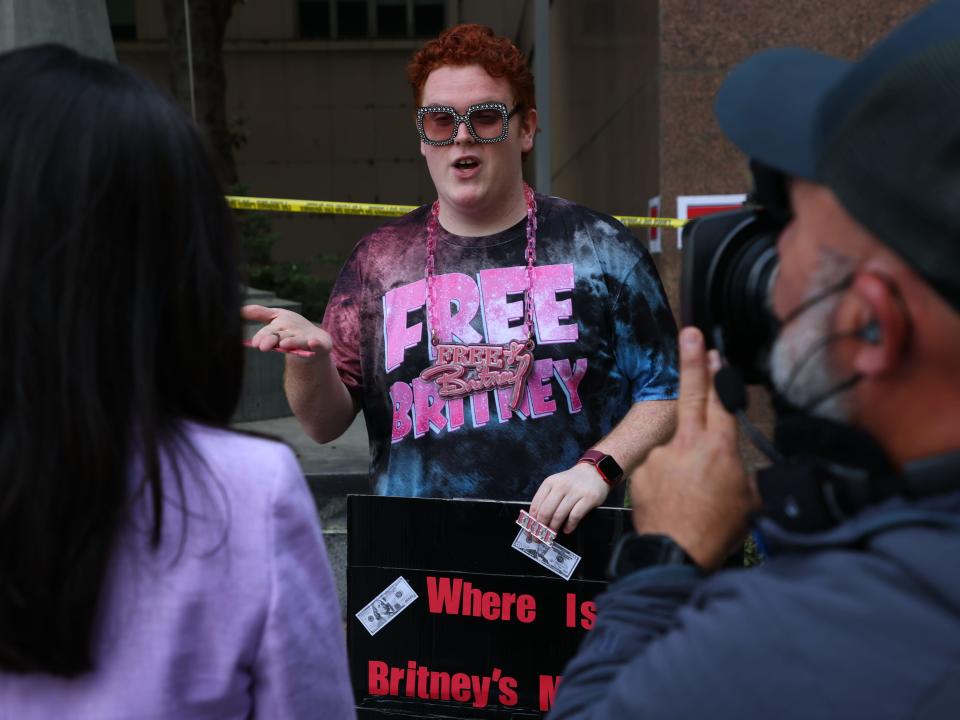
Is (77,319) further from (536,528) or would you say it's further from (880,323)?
(536,528)

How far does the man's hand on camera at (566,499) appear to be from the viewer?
2.27 meters

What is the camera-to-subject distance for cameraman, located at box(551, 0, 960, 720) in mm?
930

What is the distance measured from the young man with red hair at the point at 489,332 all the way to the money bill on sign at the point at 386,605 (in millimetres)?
241

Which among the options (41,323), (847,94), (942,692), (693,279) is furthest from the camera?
(693,279)

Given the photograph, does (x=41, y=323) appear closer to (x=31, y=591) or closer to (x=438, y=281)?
(x=31, y=591)

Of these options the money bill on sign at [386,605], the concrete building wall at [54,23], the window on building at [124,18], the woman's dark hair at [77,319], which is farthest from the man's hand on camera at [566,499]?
the window on building at [124,18]

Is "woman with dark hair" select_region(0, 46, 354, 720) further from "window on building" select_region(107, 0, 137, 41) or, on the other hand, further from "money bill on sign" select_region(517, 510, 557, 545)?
"window on building" select_region(107, 0, 137, 41)

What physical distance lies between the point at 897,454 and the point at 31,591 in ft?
3.04

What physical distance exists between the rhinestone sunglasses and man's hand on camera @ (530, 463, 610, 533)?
0.89m

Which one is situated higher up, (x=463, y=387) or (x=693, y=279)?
(x=693, y=279)

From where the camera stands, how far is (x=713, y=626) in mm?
1011

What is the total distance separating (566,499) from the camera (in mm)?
2277

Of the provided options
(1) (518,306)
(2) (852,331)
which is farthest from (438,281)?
(2) (852,331)

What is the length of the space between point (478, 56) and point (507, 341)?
74cm
